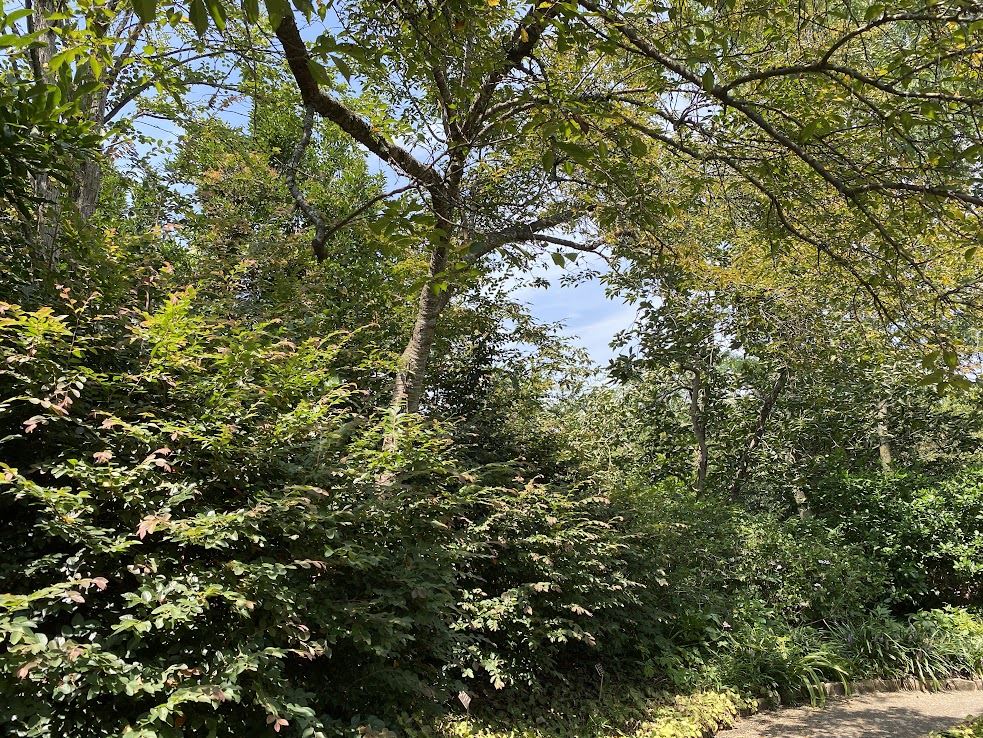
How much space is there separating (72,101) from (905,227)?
14.7 ft

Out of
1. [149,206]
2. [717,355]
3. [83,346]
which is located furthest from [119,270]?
[717,355]

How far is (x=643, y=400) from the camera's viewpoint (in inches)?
397

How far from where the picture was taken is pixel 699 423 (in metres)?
9.33

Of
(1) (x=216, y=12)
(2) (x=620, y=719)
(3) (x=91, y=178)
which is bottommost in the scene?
(2) (x=620, y=719)

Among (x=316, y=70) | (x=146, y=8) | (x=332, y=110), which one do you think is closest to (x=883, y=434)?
(x=332, y=110)

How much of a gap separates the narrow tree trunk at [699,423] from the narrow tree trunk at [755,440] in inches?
22.2

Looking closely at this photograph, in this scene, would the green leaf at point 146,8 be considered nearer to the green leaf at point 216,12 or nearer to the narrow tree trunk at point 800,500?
the green leaf at point 216,12

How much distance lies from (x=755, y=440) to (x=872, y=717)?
4581 mm

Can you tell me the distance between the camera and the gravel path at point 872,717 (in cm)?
509

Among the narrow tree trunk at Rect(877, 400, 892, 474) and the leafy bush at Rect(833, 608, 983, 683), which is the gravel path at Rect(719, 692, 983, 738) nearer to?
the leafy bush at Rect(833, 608, 983, 683)

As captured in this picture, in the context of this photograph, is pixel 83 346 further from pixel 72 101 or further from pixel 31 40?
pixel 31 40

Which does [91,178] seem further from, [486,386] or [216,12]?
[216,12]

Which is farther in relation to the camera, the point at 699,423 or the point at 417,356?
the point at 699,423

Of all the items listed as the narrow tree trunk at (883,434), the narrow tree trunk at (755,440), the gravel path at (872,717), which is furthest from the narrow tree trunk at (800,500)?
the gravel path at (872,717)
